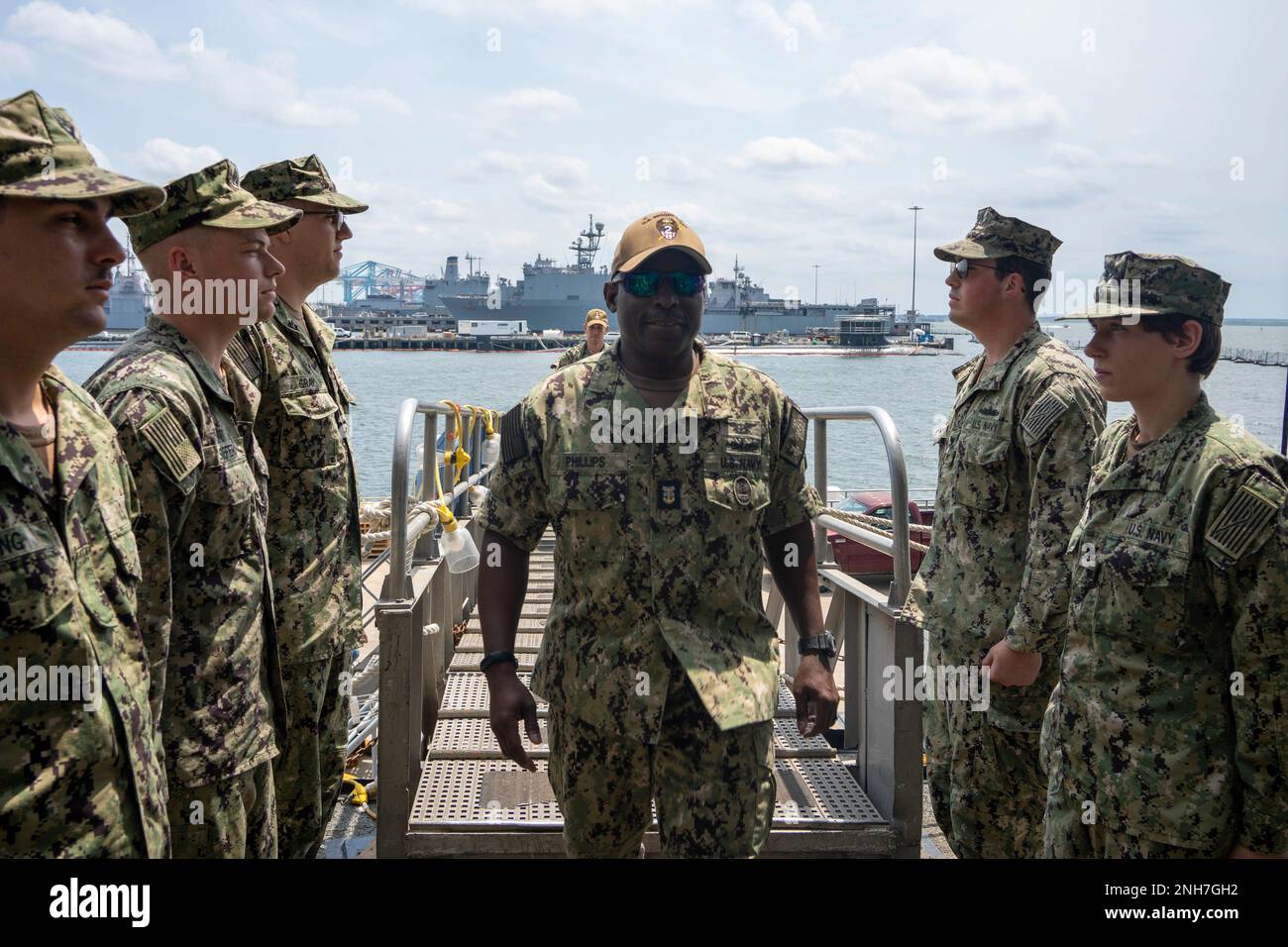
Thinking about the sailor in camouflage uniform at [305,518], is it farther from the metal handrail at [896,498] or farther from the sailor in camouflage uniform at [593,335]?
the sailor in camouflage uniform at [593,335]

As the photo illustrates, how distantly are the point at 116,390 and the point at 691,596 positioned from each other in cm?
141

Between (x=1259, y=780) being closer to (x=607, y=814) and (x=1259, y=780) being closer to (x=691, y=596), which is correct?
(x=691, y=596)

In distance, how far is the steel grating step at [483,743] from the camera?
3.87 meters

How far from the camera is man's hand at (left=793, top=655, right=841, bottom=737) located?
2.60 metres

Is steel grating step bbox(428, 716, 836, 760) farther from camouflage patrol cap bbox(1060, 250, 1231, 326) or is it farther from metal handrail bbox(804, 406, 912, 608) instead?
camouflage patrol cap bbox(1060, 250, 1231, 326)

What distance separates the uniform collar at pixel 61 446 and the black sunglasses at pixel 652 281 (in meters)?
1.22

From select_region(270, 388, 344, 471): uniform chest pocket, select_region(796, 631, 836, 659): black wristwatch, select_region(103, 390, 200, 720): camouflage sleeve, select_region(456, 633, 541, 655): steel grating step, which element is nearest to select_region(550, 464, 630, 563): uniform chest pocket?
select_region(796, 631, 836, 659): black wristwatch

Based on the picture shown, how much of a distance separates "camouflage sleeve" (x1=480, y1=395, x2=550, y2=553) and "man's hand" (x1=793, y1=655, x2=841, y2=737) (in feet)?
2.54

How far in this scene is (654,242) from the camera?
257cm

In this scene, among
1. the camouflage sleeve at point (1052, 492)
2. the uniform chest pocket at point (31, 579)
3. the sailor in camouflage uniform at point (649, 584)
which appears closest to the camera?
the uniform chest pocket at point (31, 579)

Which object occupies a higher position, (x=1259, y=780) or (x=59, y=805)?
(x=59, y=805)


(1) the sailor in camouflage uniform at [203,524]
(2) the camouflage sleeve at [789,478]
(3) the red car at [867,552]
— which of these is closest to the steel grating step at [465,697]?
(1) the sailor in camouflage uniform at [203,524]
